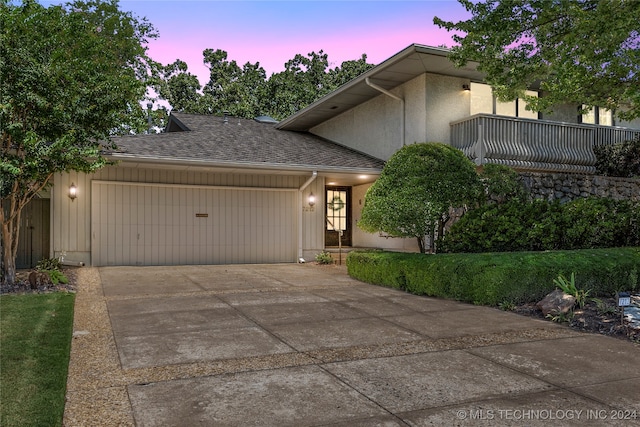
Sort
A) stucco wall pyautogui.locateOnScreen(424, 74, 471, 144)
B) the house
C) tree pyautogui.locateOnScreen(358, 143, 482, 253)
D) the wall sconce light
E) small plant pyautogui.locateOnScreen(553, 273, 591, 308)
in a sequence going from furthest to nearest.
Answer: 1. stucco wall pyautogui.locateOnScreen(424, 74, 471, 144)
2. the house
3. the wall sconce light
4. tree pyautogui.locateOnScreen(358, 143, 482, 253)
5. small plant pyautogui.locateOnScreen(553, 273, 591, 308)

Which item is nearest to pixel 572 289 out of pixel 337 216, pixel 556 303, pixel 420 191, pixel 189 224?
pixel 556 303

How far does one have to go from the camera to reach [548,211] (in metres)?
8.61

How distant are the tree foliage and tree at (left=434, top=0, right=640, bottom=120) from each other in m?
19.5

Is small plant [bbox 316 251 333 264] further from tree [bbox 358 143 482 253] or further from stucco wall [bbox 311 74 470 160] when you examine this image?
tree [bbox 358 143 482 253]

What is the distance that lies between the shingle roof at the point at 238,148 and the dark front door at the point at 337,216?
1.45 meters

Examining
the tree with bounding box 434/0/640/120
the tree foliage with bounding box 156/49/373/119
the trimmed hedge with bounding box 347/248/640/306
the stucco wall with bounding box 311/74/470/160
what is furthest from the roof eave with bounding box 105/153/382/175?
the tree foliage with bounding box 156/49/373/119

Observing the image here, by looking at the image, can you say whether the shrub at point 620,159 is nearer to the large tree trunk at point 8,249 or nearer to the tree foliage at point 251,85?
the large tree trunk at point 8,249

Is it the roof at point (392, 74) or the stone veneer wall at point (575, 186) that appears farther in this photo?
the stone veneer wall at point (575, 186)

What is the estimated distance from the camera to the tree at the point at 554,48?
7.70 m

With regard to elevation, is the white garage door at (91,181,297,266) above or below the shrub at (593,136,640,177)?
below

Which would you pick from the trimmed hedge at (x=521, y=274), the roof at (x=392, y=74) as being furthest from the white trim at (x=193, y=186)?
the trimmed hedge at (x=521, y=274)

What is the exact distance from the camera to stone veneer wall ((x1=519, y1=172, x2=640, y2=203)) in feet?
37.8

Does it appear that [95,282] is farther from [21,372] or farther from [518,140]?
[518,140]

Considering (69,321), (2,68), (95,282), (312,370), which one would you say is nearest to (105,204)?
(95,282)
